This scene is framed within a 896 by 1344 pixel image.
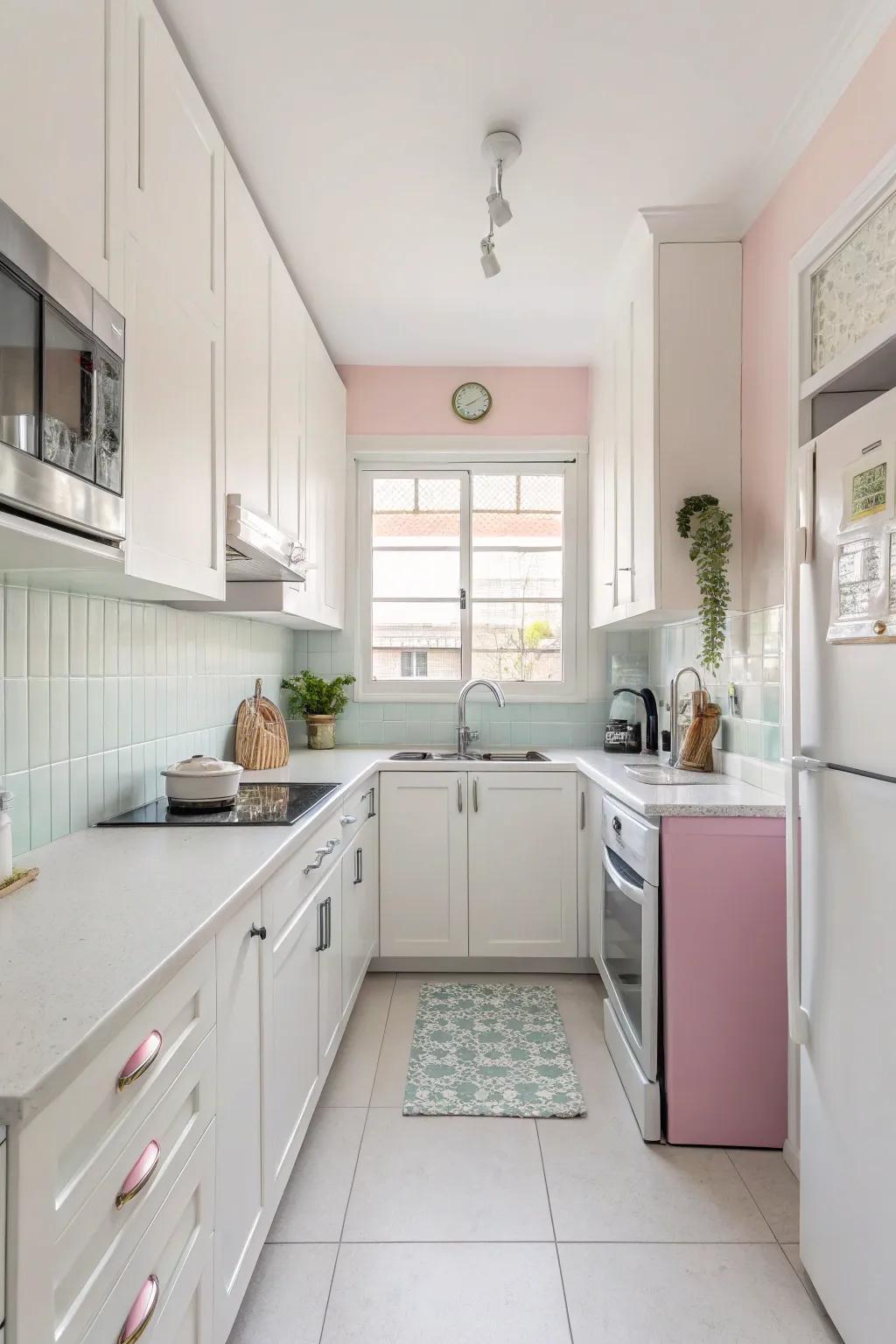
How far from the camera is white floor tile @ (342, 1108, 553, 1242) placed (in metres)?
1.68

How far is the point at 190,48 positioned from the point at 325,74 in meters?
0.31

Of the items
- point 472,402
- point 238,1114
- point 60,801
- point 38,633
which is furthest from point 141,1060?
point 472,402

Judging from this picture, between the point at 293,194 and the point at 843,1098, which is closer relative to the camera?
the point at 843,1098

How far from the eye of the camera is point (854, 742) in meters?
1.29

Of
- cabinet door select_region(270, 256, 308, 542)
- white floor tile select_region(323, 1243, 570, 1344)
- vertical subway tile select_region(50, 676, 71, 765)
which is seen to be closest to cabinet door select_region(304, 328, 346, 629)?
cabinet door select_region(270, 256, 308, 542)

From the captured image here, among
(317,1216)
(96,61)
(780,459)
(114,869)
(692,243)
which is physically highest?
(692,243)

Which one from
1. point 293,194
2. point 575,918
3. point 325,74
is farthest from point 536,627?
point 325,74

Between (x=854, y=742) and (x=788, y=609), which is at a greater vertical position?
(x=788, y=609)

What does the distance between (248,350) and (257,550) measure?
0.58 metres

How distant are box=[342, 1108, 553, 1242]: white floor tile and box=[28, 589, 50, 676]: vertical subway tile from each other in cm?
141

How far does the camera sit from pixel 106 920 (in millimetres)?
A: 1103

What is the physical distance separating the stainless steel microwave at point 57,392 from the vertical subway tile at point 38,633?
0.40 meters

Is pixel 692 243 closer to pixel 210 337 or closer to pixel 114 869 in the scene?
pixel 210 337

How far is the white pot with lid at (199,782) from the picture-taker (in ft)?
6.17
